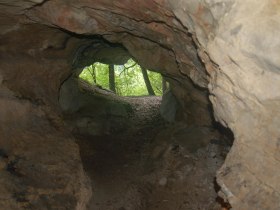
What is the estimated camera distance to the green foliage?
22828mm

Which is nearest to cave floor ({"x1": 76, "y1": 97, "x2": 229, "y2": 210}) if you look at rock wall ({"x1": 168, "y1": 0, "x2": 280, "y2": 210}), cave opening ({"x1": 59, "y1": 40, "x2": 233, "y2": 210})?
cave opening ({"x1": 59, "y1": 40, "x2": 233, "y2": 210})

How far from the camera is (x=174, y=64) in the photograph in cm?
876

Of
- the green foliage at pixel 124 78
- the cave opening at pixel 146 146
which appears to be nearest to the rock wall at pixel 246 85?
the cave opening at pixel 146 146

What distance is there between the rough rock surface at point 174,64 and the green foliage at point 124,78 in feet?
41.2

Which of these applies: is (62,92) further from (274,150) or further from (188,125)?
(274,150)

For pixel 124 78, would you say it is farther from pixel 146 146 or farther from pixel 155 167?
pixel 155 167

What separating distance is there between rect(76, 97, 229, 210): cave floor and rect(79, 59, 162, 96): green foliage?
36.9ft

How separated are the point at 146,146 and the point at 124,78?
1385 centimetres

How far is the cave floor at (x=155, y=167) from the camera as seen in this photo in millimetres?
8484

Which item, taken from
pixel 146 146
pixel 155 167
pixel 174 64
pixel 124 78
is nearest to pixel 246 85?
pixel 174 64

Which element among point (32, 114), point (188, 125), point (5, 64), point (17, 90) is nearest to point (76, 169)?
point (32, 114)

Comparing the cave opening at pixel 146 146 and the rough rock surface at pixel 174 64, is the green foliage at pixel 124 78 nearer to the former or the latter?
the cave opening at pixel 146 146

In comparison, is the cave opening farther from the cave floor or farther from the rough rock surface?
the rough rock surface

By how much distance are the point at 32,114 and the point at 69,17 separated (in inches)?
103
